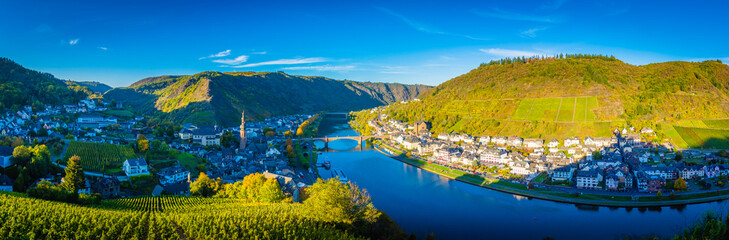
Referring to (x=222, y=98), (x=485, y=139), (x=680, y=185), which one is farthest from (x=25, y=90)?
(x=680, y=185)

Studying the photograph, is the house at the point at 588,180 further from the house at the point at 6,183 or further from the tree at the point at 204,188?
the house at the point at 6,183

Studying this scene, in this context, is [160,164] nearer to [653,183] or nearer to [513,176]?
[513,176]

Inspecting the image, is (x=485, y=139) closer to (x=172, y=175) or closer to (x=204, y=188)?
(x=204, y=188)

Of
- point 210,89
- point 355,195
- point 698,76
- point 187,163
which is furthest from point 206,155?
point 698,76

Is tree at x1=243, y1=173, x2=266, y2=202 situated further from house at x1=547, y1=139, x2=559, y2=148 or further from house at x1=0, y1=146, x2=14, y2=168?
house at x1=547, y1=139, x2=559, y2=148

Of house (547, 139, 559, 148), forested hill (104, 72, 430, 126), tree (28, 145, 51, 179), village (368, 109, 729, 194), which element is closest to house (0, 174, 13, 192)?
tree (28, 145, 51, 179)
